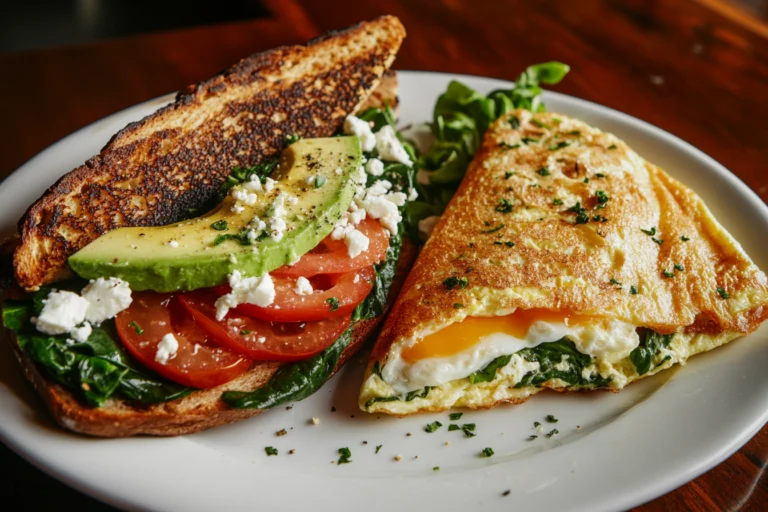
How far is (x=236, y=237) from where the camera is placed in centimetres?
229

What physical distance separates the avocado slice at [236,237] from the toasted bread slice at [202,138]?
20 centimetres

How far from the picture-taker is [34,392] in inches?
87.6

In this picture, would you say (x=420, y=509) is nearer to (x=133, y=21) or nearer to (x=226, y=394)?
(x=226, y=394)

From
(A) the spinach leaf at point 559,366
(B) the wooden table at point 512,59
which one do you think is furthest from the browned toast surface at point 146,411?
(B) the wooden table at point 512,59

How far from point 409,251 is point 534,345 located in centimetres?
76

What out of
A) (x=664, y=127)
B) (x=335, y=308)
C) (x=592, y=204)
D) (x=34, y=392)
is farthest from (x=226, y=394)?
(x=664, y=127)

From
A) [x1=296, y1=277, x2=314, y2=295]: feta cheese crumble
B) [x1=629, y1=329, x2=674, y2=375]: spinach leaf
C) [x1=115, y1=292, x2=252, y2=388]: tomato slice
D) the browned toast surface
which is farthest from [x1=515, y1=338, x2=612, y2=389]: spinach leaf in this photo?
[x1=115, y1=292, x2=252, y2=388]: tomato slice

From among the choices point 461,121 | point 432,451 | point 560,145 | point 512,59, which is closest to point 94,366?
point 432,451

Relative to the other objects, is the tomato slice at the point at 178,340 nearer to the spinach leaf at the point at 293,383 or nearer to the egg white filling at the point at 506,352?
the spinach leaf at the point at 293,383

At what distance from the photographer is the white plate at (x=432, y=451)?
6.52 ft

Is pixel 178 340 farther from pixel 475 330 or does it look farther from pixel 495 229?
pixel 495 229

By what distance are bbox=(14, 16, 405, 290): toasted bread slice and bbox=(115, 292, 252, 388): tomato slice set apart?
0.39m

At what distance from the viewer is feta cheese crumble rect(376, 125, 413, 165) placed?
118 inches

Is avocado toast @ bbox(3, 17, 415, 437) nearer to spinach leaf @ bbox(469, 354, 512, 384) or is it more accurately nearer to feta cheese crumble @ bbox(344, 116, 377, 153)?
feta cheese crumble @ bbox(344, 116, 377, 153)
